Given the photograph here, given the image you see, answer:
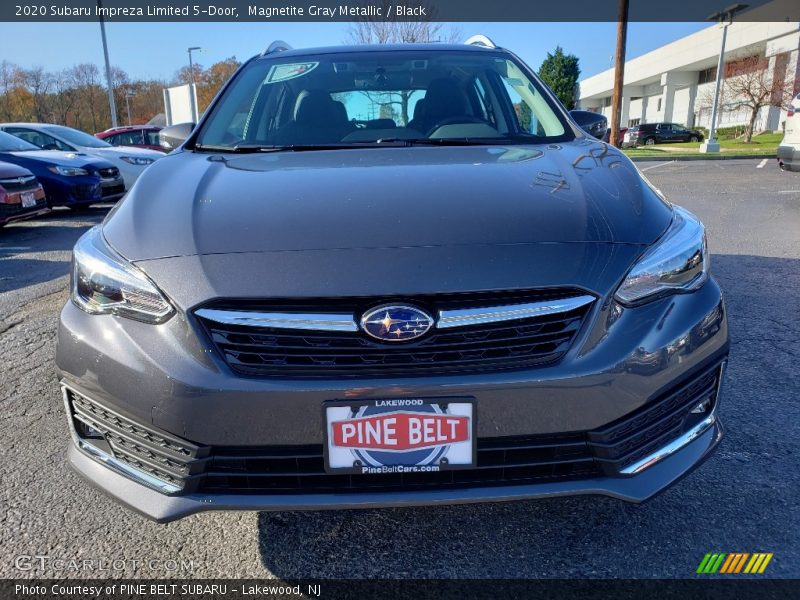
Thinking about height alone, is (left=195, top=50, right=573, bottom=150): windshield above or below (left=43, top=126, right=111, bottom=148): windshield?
above

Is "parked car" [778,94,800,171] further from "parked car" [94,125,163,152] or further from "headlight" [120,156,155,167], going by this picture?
"parked car" [94,125,163,152]

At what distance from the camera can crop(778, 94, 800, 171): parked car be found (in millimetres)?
8438

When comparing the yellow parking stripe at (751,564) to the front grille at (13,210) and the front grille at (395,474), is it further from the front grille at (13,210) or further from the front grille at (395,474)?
the front grille at (13,210)

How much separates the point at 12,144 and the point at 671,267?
9.99m

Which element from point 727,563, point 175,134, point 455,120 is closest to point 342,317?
point 727,563

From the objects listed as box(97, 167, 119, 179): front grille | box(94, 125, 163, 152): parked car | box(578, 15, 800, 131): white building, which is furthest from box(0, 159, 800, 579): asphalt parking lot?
box(578, 15, 800, 131): white building

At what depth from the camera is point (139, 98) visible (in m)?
69.8

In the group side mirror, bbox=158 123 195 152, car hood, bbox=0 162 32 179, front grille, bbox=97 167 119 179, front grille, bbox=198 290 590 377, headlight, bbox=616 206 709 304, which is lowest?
front grille, bbox=97 167 119 179

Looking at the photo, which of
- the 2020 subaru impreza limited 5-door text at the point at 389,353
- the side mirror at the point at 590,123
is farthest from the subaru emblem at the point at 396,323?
the side mirror at the point at 590,123

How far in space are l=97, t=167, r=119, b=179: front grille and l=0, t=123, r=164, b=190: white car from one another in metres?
0.28

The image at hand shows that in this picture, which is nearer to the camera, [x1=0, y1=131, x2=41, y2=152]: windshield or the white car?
[x1=0, y1=131, x2=41, y2=152]: windshield

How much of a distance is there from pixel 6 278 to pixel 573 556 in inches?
207

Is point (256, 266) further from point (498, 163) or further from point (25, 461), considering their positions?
point (25, 461)

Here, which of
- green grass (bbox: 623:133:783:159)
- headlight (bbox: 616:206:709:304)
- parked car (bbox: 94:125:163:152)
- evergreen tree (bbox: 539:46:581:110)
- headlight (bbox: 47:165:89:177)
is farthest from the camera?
evergreen tree (bbox: 539:46:581:110)
